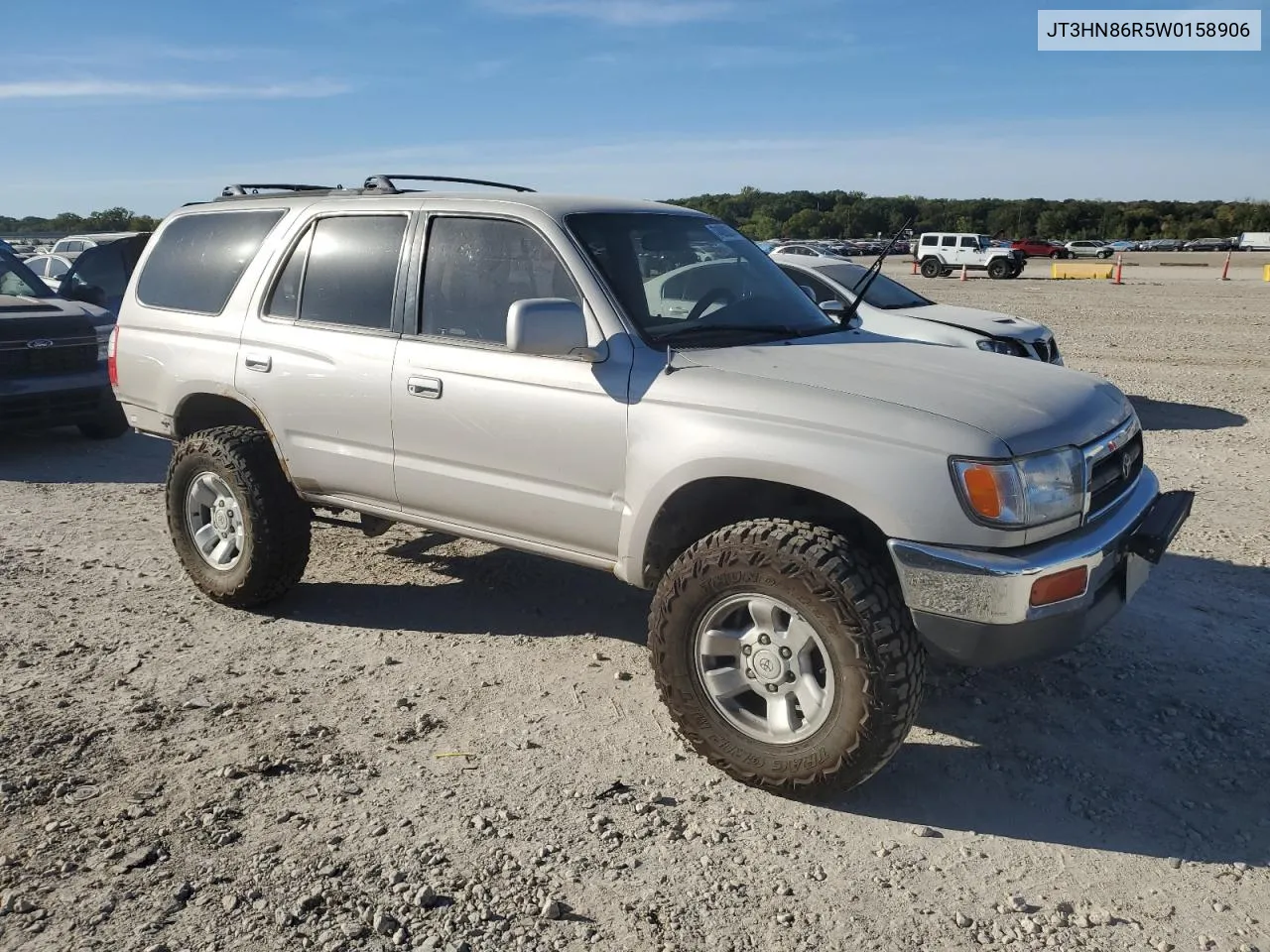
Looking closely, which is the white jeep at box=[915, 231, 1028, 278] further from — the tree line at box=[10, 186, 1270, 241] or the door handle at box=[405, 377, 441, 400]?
the door handle at box=[405, 377, 441, 400]

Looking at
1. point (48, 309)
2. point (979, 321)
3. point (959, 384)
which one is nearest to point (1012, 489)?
point (959, 384)

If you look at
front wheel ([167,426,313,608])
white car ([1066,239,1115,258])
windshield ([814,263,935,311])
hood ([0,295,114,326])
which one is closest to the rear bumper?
hood ([0,295,114,326])

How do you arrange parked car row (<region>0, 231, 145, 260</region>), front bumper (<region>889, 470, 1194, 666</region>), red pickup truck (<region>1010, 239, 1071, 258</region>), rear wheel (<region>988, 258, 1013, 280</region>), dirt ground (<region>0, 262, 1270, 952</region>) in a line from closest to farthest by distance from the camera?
dirt ground (<region>0, 262, 1270, 952</region>) → front bumper (<region>889, 470, 1194, 666</region>) → parked car row (<region>0, 231, 145, 260</region>) → rear wheel (<region>988, 258, 1013, 280</region>) → red pickup truck (<region>1010, 239, 1071, 258</region>)

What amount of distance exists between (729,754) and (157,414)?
11.5ft

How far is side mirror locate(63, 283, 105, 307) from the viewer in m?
9.90

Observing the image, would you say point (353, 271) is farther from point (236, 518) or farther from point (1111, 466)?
point (1111, 466)

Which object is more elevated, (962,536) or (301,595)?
(962,536)

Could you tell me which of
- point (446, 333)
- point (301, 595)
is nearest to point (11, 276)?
point (301, 595)

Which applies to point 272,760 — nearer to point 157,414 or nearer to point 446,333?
point 446,333

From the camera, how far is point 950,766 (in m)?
3.84

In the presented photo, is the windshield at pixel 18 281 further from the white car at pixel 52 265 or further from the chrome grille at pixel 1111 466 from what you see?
the chrome grille at pixel 1111 466

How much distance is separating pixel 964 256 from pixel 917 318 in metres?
31.7

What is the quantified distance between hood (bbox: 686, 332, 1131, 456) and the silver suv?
0.02m

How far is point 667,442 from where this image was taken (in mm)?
3746
